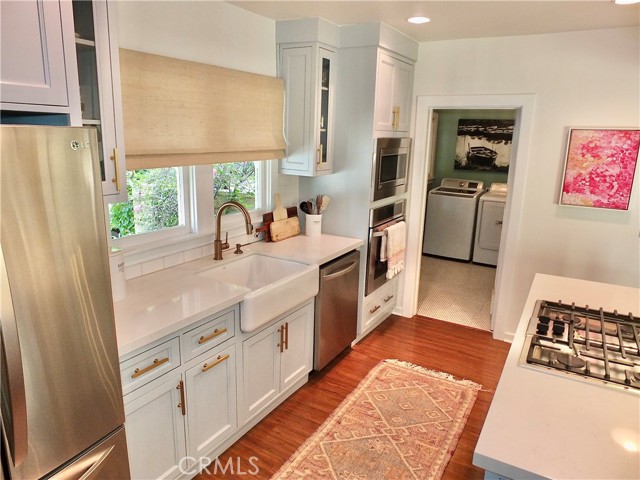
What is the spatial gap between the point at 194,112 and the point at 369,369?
208cm

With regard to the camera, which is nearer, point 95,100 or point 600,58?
point 95,100

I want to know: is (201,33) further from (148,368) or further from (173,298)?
(148,368)

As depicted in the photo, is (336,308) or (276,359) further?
(336,308)

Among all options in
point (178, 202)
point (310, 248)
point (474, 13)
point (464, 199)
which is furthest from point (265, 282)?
point (464, 199)

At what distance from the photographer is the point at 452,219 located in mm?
5742

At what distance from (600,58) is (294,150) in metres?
2.15

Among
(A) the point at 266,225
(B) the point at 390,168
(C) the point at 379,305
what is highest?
(B) the point at 390,168

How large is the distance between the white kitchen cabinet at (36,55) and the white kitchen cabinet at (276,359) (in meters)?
1.42

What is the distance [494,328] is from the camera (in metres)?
3.75

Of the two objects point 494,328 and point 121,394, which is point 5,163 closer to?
point 121,394

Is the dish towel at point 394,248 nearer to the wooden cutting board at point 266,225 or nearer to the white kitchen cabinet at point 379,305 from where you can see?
the white kitchen cabinet at point 379,305

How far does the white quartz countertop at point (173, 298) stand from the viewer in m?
1.77

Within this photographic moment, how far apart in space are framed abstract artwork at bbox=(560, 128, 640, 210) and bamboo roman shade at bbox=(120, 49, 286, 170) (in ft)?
6.80

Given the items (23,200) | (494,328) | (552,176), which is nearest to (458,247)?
(494,328)
